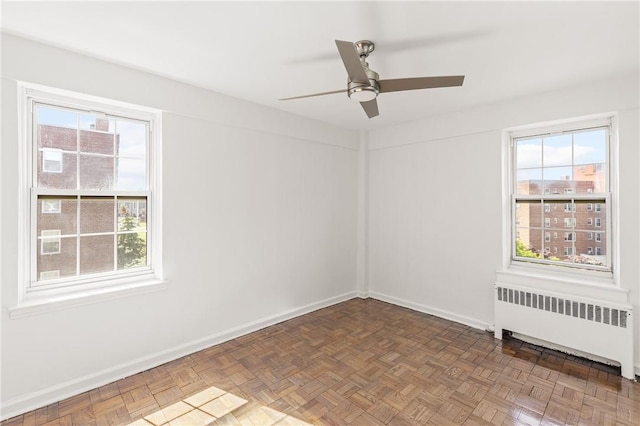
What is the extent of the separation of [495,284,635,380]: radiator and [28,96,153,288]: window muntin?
144 inches

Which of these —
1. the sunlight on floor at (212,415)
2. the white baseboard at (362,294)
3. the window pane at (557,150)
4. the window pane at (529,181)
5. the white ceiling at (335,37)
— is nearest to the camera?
the white ceiling at (335,37)

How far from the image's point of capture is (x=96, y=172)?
8.59 feet

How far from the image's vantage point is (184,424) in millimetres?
2053

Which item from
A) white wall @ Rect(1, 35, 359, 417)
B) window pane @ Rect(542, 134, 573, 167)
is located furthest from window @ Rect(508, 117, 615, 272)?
white wall @ Rect(1, 35, 359, 417)

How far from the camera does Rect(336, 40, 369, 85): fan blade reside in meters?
1.64

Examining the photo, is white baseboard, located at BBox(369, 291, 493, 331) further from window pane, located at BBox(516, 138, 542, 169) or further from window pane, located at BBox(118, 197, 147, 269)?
window pane, located at BBox(118, 197, 147, 269)

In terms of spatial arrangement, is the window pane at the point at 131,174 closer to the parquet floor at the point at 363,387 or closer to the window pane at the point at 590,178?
the parquet floor at the point at 363,387

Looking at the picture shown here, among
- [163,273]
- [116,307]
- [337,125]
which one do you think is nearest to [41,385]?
[116,307]

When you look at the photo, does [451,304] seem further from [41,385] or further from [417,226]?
[41,385]

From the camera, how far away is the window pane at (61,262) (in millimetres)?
2383

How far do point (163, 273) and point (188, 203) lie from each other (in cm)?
69

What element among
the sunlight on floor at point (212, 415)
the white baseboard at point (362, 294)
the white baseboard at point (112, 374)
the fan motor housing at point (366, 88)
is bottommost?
the sunlight on floor at point (212, 415)

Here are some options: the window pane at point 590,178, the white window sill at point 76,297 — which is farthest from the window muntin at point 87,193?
the window pane at point 590,178

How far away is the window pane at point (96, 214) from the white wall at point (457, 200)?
3.35 metres
